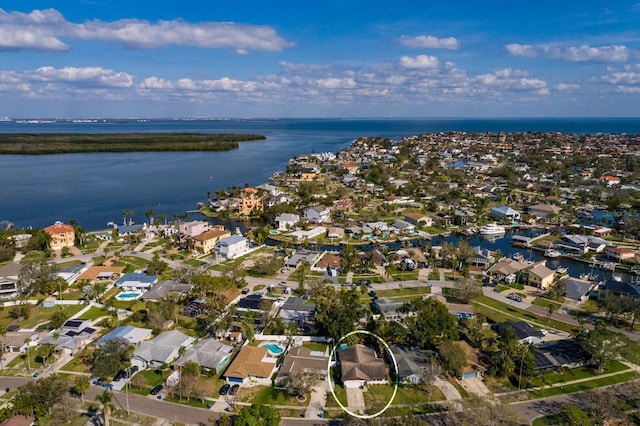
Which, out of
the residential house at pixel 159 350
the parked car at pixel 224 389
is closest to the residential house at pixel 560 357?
the parked car at pixel 224 389

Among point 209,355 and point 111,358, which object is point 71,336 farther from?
point 209,355

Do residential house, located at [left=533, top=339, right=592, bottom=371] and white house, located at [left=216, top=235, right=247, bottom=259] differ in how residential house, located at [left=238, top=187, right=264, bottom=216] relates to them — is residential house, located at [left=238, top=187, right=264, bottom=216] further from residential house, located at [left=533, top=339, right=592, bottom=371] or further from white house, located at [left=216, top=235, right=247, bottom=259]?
residential house, located at [left=533, top=339, right=592, bottom=371]

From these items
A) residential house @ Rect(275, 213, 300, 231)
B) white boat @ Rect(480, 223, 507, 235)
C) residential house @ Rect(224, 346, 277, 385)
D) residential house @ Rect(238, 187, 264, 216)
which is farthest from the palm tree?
white boat @ Rect(480, 223, 507, 235)

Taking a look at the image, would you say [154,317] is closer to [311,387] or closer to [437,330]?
[311,387]

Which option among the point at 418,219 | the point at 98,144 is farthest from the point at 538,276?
the point at 98,144

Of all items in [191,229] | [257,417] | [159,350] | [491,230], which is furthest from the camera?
[491,230]

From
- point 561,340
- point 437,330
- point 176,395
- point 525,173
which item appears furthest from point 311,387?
point 525,173
